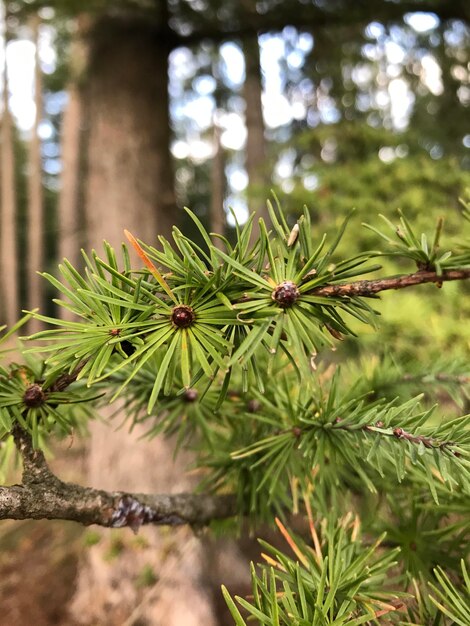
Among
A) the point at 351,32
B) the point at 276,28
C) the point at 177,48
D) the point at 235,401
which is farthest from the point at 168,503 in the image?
the point at 351,32

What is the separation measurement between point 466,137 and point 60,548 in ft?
12.1

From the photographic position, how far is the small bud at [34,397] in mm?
497

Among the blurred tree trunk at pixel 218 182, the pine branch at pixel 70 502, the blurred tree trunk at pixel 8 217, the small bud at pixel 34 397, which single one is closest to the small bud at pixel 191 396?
the pine branch at pixel 70 502

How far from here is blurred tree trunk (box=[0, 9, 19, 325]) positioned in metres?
8.32

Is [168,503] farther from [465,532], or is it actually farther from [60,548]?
[60,548]

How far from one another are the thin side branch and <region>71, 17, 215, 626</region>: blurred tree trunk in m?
1.51

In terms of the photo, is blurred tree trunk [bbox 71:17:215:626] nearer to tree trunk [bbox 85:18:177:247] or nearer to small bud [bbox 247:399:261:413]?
tree trunk [bbox 85:18:177:247]

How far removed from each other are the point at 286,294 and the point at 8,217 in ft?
31.4

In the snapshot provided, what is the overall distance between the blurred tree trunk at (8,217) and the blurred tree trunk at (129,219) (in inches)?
274

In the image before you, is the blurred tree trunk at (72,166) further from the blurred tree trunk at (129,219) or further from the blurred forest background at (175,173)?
the blurred tree trunk at (129,219)

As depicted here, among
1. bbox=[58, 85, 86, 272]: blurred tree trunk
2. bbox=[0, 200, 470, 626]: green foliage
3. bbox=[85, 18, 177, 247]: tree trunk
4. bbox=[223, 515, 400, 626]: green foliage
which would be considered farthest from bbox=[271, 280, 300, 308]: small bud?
bbox=[58, 85, 86, 272]: blurred tree trunk

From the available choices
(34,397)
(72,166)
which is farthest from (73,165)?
(34,397)

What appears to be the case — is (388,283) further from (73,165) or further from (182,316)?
(73,165)

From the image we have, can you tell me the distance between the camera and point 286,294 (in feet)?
1.37
